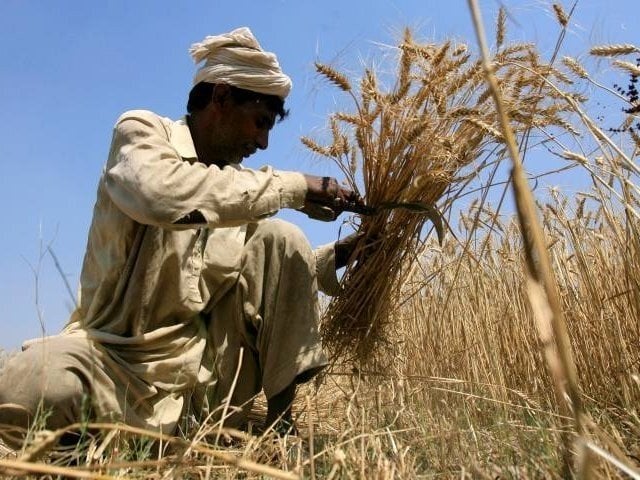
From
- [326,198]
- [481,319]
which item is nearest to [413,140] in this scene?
[326,198]

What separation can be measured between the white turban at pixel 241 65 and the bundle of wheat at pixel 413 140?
0.49 ft

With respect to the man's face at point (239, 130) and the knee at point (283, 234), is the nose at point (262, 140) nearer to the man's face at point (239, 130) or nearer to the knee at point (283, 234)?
the man's face at point (239, 130)

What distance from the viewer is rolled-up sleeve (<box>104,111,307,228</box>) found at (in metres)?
1.62

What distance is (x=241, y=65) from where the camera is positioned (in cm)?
198

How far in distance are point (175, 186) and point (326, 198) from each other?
43cm

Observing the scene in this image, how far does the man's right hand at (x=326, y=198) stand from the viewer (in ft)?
6.09

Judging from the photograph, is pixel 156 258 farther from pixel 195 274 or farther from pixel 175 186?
pixel 175 186

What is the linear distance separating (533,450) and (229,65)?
1.29 m

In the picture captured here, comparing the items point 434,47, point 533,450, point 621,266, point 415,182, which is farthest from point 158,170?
point 621,266

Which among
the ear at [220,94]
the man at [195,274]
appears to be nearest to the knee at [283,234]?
the man at [195,274]

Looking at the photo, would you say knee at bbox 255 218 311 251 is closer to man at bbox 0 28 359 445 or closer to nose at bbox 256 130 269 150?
man at bbox 0 28 359 445

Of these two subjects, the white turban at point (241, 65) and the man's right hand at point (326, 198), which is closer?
the man's right hand at point (326, 198)

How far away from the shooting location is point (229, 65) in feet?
6.48

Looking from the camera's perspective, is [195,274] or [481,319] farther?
[481,319]
